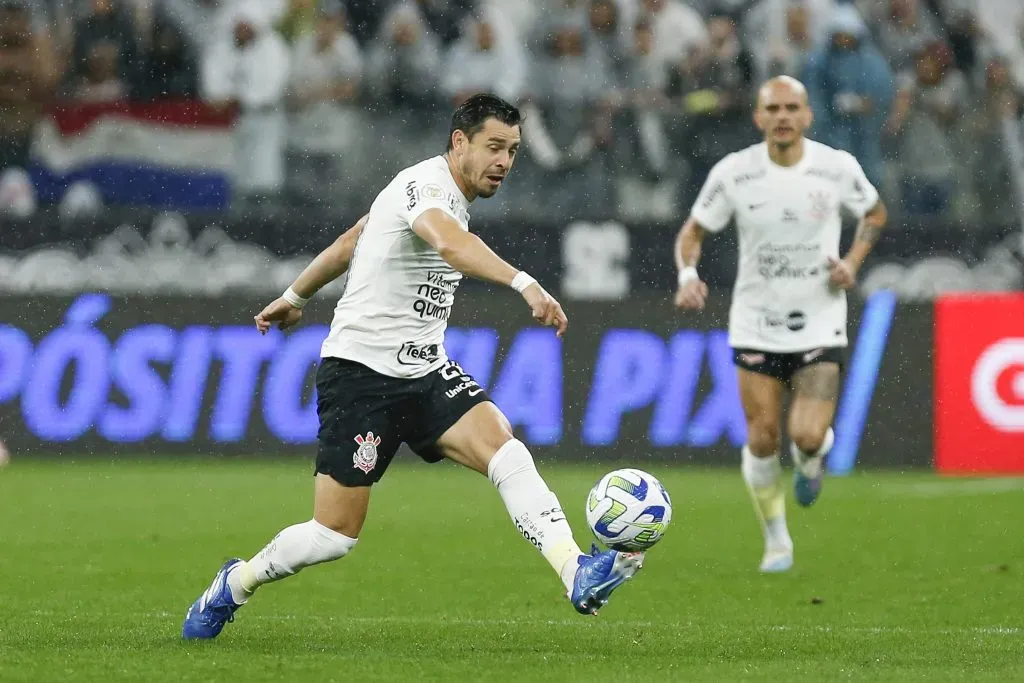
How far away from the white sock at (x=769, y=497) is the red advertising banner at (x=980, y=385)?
521 centimetres

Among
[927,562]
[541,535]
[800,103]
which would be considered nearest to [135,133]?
[800,103]

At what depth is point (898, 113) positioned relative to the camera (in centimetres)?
1562

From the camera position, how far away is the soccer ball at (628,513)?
246 inches

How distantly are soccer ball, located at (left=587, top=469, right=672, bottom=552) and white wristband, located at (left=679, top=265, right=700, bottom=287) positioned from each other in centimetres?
315

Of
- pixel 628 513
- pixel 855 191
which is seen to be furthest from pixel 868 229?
pixel 628 513

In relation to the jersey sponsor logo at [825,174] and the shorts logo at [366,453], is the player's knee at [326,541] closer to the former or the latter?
the shorts logo at [366,453]

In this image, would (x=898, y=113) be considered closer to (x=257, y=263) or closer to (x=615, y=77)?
(x=615, y=77)

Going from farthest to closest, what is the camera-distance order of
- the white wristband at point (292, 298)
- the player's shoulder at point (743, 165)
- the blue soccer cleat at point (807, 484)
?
the player's shoulder at point (743, 165), the blue soccer cleat at point (807, 484), the white wristband at point (292, 298)

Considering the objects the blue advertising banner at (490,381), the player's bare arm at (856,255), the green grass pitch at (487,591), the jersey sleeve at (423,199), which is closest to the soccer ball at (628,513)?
the green grass pitch at (487,591)

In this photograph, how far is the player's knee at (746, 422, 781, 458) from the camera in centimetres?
957

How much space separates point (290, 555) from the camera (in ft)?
21.9

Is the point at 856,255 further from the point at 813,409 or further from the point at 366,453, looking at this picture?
the point at 366,453

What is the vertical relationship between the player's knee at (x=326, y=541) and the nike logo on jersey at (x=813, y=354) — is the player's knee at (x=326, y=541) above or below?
below

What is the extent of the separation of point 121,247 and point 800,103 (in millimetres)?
7500
